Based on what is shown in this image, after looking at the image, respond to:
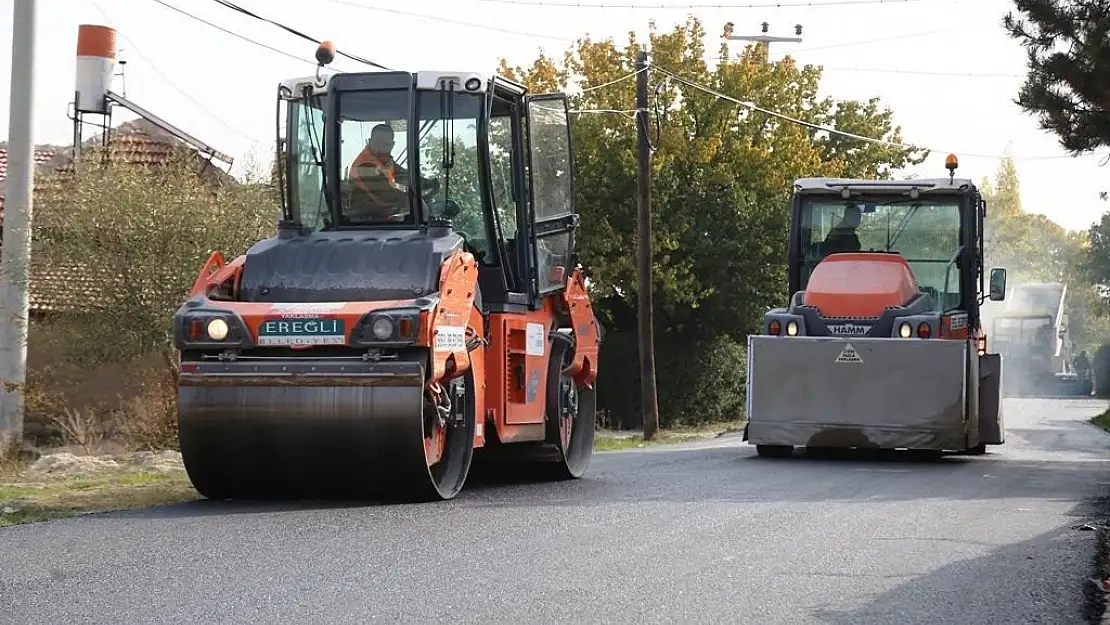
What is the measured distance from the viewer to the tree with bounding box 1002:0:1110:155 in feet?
58.4

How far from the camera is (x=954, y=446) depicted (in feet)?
54.2

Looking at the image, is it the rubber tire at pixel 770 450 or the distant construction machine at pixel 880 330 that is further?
the rubber tire at pixel 770 450

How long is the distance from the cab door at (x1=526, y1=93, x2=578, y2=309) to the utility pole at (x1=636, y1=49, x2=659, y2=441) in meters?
13.6

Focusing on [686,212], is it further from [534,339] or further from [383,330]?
[383,330]

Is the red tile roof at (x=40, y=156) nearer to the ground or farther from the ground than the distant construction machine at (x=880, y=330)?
farther from the ground

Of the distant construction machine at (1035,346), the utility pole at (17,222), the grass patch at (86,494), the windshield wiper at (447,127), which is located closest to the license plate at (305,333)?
the grass patch at (86,494)

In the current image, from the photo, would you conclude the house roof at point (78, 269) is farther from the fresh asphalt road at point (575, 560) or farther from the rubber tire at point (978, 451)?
the rubber tire at point (978, 451)

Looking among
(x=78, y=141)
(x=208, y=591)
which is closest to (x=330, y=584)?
(x=208, y=591)

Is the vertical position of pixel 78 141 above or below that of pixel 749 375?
above

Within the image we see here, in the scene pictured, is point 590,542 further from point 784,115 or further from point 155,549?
point 784,115

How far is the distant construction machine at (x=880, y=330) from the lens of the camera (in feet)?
54.3

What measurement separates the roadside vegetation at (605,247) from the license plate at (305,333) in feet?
5.57

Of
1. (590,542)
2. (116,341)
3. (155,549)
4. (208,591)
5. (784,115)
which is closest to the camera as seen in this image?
(208,591)

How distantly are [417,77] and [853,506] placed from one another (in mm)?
4529
